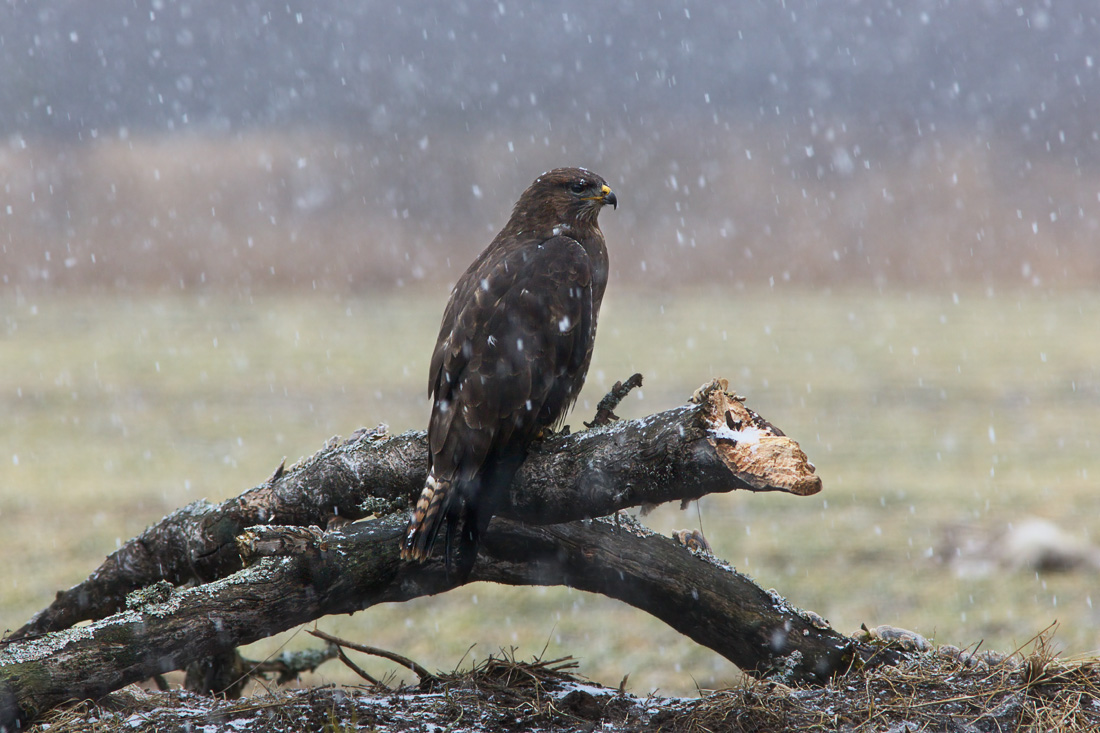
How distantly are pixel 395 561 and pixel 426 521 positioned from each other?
0.64 ft

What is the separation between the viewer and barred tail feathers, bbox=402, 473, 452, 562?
3.15m

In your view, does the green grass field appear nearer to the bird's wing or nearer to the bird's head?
the bird's wing

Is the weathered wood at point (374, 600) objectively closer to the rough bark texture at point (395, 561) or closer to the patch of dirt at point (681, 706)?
the rough bark texture at point (395, 561)

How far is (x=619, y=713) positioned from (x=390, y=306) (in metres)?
26.8

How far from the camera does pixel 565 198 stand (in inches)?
176

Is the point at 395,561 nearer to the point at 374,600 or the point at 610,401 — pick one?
the point at 374,600

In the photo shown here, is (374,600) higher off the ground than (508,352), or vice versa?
(508,352)

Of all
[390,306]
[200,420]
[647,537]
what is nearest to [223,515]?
[647,537]

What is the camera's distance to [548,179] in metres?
4.48

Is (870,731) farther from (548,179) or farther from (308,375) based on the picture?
(308,375)

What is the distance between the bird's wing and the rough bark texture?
0.61ft

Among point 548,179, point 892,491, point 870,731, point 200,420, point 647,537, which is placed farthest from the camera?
point 200,420

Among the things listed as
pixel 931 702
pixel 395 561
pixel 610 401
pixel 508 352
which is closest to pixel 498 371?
pixel 508 352

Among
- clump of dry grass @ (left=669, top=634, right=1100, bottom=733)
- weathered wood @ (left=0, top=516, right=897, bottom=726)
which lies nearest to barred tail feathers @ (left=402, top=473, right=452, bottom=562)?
weathered wood @ (left=0, top=516, right=897, bottom=726)
